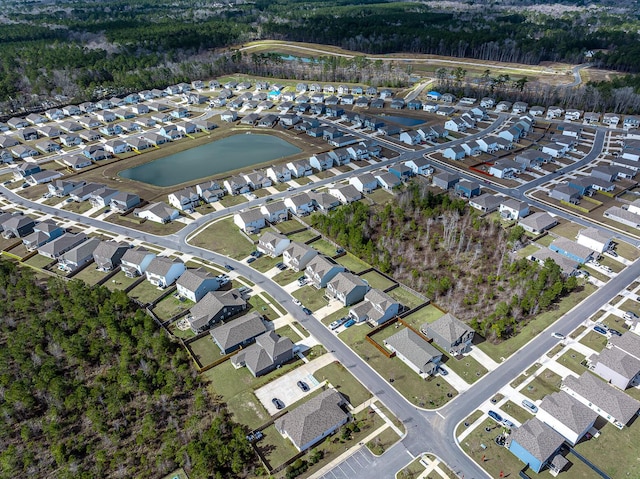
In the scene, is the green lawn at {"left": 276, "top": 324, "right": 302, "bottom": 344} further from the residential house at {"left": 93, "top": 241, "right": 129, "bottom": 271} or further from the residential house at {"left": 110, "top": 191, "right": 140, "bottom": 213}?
the residential house at {"left": 110, "top": 191, "right": 140, "bottom": 213}

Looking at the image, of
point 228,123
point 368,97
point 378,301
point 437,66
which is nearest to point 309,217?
point 378,301

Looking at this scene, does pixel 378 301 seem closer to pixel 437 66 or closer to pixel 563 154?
pixel 563 154

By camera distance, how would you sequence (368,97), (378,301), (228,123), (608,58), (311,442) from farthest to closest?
(608,58)
(368,97)
(228,123)
(378,301)
(311,442)

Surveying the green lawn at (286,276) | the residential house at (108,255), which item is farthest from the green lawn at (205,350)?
the residential house at (108,255)

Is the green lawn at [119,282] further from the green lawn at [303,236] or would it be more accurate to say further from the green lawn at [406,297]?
the green lawn at [406,297]

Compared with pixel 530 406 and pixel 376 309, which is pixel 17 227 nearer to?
pixel 376 309

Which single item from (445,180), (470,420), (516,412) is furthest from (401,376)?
(445,180)

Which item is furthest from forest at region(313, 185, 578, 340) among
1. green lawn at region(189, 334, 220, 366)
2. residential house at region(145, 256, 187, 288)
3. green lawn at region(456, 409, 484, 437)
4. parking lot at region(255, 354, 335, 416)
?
green lawn at region(189, 334, 220, 366)
